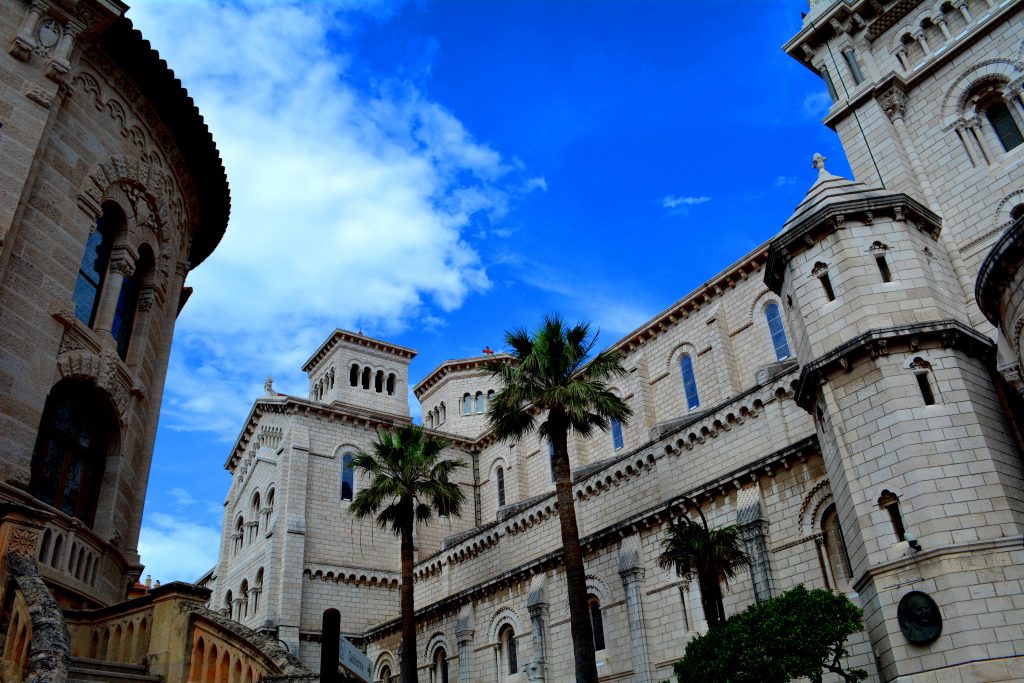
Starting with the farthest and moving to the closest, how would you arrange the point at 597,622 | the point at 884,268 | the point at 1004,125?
1. the point at 597,622
2. the point at 1004,125
3. the point at 884,268

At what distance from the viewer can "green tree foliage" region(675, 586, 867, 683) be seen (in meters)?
15.2

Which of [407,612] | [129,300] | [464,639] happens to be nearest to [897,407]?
[407,612]

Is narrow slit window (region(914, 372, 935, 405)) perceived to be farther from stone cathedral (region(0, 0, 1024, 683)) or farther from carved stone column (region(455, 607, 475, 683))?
carved stone column (region(455, 607, 475, 683))

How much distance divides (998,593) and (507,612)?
1984cm

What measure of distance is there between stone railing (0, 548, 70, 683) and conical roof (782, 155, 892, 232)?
1605 cm

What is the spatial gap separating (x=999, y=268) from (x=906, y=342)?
7.26 ft

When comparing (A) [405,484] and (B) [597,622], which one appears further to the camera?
(A) [405,484]

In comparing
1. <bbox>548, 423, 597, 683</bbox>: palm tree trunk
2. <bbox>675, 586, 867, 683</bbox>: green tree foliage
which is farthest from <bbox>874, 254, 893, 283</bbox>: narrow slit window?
<bbox>548, 423, 597, 683</bbox>: palm tree trunk

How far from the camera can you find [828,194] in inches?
736

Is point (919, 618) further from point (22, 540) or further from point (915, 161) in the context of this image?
point (915, 161)

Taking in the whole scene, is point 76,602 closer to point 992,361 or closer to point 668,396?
point 992,361

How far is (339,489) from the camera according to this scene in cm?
4338

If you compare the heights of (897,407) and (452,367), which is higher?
(452,367)

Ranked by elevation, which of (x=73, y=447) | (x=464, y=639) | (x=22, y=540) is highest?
(x=73, y=447)
